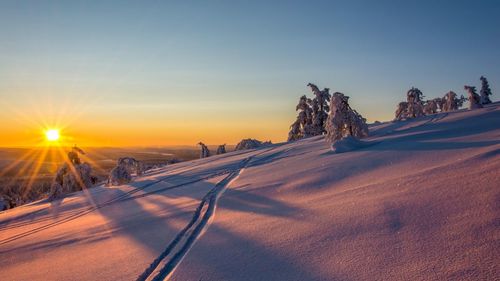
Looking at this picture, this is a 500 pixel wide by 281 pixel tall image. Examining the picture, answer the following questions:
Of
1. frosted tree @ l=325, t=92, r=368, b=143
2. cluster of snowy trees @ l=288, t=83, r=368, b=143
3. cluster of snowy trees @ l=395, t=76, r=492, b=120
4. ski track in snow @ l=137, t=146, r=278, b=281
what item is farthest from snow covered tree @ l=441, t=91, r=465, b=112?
ski track in snow @ l=137, t=146, r=278, b=281

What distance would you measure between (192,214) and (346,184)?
13.0 feet

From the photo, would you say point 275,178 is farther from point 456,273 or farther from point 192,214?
point 456,273

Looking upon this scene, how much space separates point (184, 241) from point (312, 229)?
2.56 metres

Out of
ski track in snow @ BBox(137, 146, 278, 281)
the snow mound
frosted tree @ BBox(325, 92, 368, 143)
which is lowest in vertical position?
ski track in snow @ BBox(137, 146, 278, 281)

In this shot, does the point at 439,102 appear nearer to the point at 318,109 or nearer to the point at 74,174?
the point at 318,109

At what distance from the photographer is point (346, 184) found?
8039 millimetres

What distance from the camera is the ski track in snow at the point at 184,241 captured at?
17.1 ft

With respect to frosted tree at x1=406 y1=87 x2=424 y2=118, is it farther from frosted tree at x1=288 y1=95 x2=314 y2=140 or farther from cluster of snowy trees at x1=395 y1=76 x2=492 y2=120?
frosted tree at x1=288 y1=95 x2=314 y2=140

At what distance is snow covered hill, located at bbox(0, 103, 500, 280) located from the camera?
4293 millimetres

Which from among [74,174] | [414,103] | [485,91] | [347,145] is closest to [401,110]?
[414,103]

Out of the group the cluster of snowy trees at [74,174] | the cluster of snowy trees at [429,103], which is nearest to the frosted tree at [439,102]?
the cluster of snowy trees at [429,103]

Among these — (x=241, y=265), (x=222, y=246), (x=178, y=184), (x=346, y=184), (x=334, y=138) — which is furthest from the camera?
(x=334, y=138)

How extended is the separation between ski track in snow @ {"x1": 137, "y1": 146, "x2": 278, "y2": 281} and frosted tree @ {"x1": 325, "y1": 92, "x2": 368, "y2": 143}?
705cm

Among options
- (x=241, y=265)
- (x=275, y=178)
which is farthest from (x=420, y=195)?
(x=275, y=178)
